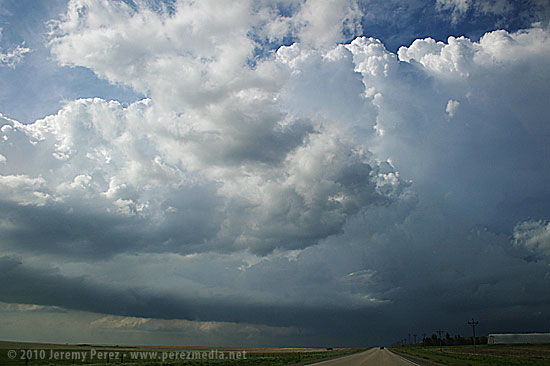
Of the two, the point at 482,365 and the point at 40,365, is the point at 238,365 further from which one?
the point at 482,365

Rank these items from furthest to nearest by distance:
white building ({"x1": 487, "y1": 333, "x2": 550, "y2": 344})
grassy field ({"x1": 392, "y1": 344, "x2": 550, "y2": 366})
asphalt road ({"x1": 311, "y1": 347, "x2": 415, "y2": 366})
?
1. white building ({"x1": 487, "y1": 333, "x2": 550, "y2": 344})
2. grassy field ({"x1": 392, "y1": 344, "x2": 550, "y2": 366})
3. asphalt road ({"x1": 311, "y1": 347, "x2": 415, "y2": 366})

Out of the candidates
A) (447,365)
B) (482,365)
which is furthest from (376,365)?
(482,365)

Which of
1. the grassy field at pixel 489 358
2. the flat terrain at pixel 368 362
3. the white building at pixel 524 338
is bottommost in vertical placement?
the white building at pixel 524 338

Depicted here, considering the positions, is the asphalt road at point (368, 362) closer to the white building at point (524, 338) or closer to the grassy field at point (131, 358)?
the grassy field at point (131, 358)

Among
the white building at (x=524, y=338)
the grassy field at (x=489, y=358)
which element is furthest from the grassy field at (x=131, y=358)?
the white building at (x=524, y=338)

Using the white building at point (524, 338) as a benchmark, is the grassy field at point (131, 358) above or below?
above

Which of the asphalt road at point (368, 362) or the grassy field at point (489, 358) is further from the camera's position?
the grassy field at point (489, 358)

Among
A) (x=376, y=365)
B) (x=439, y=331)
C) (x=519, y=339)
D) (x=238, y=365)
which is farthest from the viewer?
(x=519, y=339)

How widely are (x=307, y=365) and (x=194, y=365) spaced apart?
22.2 meters

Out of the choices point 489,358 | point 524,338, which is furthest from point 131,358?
point 524,338

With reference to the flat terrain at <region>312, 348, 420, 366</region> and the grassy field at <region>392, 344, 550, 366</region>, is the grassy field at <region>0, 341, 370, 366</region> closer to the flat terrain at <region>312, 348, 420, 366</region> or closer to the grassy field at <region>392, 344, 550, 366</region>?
the flat terrain at <region>312, 348, 420, 366</region>

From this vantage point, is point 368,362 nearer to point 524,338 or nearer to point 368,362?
point 368,362

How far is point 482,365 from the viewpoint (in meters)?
52.6

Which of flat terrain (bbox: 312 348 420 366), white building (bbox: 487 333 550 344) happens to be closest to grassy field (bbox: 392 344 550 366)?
flat terrain (bbox: 312 348 420 366)
